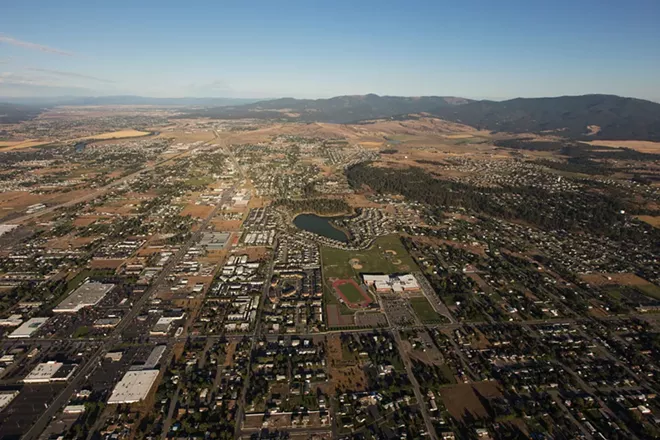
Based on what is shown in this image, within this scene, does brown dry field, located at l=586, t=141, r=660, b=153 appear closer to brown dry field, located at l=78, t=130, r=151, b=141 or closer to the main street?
the main street

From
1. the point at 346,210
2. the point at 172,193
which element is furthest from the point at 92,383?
the point at 172,193

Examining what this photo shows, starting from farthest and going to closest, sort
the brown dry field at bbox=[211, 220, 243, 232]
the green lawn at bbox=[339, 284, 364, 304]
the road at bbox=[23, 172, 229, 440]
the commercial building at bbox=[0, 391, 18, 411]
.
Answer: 1. the brown dry field at bbox=[211, 220, 243, 232]
2. the green lawn at bbox=[339, 284, 364, 304]
3. the commercial building at bbox=[0, 391, 18, 411]
4. the road at bbox=[23, 172, 229, 440]

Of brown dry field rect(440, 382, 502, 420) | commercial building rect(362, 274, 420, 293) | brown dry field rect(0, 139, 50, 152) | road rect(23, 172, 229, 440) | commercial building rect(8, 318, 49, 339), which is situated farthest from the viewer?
brown dry field rect(0, 139, 50, 152)

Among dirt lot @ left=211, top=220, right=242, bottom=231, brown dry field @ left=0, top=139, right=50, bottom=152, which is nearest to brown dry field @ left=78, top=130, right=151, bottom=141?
brown dry field @ left=0, top=139, right=50, bottom=152

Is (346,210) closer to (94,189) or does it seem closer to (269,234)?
(269,234)

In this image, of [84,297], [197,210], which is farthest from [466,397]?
[197,210]

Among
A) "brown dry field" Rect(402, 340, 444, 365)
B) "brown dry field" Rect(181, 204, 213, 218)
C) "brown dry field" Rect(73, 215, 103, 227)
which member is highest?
"brown dry field" Rect(181, 204, 213, 218)
